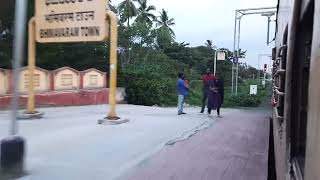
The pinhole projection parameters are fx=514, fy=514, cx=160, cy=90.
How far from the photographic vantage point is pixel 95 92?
932 inches

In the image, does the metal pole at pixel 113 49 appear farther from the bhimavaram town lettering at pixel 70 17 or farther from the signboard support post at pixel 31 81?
the signboard support post at pixel 31 81

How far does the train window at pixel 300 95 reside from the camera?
8.29ft

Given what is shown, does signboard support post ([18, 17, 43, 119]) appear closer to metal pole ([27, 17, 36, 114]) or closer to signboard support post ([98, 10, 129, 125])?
metal pole ([27, 17, 36, 114])

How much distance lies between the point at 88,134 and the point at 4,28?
17129 mm

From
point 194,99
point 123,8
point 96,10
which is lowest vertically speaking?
point 194,99

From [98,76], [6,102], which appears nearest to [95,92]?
[98,76]

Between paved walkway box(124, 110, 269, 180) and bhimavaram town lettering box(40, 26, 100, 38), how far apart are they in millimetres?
4222

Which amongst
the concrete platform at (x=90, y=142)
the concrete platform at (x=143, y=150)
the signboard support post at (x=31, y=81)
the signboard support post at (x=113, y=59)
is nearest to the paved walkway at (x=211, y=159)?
the concrete platform at (x=143, y=150)

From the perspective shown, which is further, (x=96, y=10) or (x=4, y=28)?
(x=4, y=28)

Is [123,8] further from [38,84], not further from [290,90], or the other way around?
[290,90]

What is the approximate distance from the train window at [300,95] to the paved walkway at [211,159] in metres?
5.01

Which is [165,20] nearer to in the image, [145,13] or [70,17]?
[145,13]

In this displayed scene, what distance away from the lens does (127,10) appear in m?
51.0

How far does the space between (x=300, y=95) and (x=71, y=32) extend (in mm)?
12869
